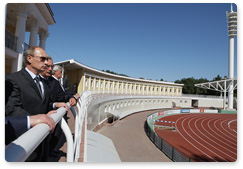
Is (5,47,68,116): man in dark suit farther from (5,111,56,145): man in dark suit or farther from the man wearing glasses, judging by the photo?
(5,111,56,145): man in dark suit

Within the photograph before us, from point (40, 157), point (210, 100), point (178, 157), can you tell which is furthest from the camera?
point (210, 100)

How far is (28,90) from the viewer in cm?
166

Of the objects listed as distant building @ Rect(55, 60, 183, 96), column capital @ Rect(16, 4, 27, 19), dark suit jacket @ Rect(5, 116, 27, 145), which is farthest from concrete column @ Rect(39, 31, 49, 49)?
dark suit jacket @ Rect(5, 116, 27, 145)

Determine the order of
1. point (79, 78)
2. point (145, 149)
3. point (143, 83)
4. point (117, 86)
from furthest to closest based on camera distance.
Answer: point (143, 83)
point (117, 86)
point (79, 78)
point (145, 149)

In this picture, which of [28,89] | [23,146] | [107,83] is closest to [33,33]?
[28,89]

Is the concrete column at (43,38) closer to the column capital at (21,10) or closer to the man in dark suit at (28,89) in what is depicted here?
the column capital at (21,10)

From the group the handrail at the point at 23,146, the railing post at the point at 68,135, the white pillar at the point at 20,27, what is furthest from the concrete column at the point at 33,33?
the handrail at the point at 23,146

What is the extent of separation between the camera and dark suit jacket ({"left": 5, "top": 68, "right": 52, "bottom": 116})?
1.46 meters

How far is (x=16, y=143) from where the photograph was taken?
695mm

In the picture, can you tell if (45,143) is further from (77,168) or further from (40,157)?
(77,168)

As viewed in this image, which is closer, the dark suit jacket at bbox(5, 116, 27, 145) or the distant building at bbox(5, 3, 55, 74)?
the dark suit jacket at bbox(5, 116, 27, 145)

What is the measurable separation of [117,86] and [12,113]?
3142 centimetres

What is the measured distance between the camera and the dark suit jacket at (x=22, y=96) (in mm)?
1460

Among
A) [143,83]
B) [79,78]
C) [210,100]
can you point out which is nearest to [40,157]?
[79,78]
